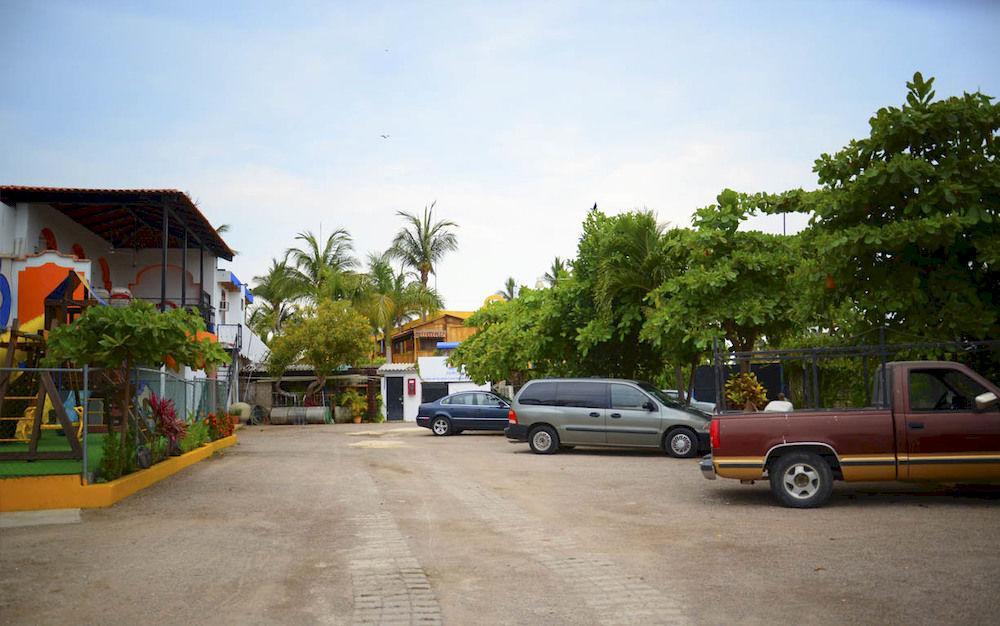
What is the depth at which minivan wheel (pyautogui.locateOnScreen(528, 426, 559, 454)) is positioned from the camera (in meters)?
19.3

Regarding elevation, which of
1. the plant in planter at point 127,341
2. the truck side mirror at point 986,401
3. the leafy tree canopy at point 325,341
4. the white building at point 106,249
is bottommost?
the truck side mirror at point 986,401

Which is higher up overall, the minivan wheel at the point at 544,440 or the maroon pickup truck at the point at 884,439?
the maroon pickup truck at the point at 884,439

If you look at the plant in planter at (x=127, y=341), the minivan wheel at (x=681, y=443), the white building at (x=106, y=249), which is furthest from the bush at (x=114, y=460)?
the minivan wheel at (x=681, y=443)

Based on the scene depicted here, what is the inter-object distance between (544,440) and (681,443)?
3149 mm

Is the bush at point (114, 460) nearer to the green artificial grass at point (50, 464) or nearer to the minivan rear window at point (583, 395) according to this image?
the green artificial grass at point (50, 464)

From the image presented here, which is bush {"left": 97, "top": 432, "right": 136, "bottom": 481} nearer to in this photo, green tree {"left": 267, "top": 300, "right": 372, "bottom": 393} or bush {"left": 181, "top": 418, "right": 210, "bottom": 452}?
bush {"left": 181, "top": 418, "right": 210, "bottom": 452}

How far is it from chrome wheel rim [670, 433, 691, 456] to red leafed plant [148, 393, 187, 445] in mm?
10014

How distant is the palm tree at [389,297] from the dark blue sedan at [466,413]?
70.2 feet

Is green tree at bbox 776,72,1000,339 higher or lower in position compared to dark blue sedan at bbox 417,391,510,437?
higher

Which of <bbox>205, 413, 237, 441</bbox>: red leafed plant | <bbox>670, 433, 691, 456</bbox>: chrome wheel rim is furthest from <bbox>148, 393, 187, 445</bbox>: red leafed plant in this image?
<bbox>670, 433, 691, 456</bbox>: chrome wheel rim

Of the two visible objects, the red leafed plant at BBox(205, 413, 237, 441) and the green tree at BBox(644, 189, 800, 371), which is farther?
the red leafed plant at BBox(205, 413, 237, 441)

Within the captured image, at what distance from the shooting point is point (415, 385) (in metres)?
45.5

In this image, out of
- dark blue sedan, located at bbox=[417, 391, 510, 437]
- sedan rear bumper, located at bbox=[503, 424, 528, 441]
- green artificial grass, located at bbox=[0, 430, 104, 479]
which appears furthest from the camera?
dark blue sedan, located at bbox=[417, 391, 510, 437]

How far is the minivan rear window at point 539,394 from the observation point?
1952 centimetres
